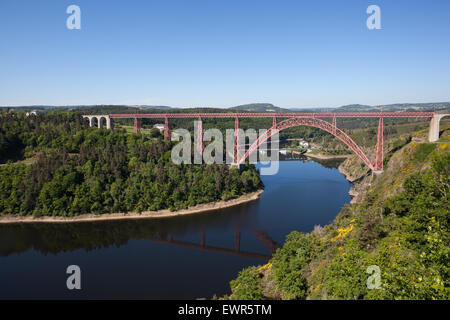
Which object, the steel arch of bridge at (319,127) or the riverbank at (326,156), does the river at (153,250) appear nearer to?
the steel arch of bridge at (319,127)

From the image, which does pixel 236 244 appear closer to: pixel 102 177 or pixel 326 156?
pixel 102 177

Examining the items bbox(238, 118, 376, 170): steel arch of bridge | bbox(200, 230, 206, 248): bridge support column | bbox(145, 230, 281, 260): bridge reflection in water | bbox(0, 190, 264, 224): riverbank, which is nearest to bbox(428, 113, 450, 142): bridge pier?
bbox(238, 118, 376, 170): steel arch of bridge

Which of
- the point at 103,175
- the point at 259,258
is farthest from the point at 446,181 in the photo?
the point at 103,175

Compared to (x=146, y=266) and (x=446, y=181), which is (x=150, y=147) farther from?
(x=446, y=181)

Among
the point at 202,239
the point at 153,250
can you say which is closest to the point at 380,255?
the point at 202,239

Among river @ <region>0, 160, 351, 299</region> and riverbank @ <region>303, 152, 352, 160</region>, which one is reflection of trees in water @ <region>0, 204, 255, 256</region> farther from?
riverbank @ <region>303, 152, 352, 160</region>

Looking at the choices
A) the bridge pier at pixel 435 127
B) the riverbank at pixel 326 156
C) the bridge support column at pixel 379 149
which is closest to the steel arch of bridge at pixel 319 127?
the bridge support column at pixel 379 149
